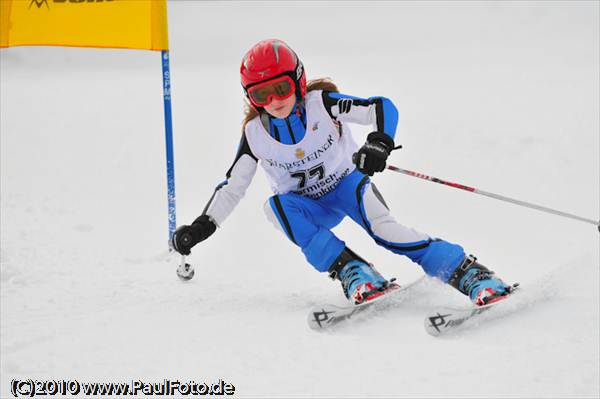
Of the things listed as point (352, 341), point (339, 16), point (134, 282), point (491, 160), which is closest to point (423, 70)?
point (491, 160)

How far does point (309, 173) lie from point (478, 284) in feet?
3.68

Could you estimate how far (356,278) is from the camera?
138 inches

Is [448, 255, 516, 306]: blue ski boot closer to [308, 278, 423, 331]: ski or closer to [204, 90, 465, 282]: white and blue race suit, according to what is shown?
[204, 90, 465, 282]: white and blue race suit

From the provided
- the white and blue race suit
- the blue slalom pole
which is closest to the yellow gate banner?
the blue slalom pole

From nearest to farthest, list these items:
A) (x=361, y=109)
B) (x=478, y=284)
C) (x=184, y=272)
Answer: (x=478, y=284) < (x=361, y=109) < (x=184, y=272)

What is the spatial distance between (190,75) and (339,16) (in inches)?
181

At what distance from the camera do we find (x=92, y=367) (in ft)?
9.75

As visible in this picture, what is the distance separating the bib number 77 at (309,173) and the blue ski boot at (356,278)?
0.47 metres

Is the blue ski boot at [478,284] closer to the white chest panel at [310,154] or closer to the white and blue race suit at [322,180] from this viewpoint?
the white and blue race suit at [322,180]

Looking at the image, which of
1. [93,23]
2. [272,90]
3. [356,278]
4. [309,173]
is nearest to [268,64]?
[272,90]

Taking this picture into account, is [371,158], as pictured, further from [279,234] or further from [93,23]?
[93,23]

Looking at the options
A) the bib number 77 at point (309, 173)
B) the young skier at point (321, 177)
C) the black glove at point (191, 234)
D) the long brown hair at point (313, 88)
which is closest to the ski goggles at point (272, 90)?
the young skier at point (321, 177)

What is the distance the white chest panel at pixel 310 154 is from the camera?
3723 mm

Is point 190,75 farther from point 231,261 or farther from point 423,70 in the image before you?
point 231,261
